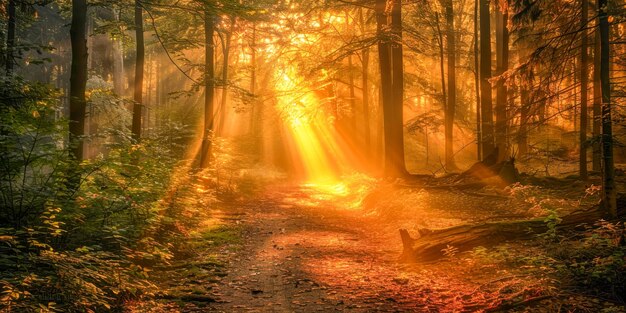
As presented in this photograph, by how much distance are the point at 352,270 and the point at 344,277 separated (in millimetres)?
474

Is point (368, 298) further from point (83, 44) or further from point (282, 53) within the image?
point (282, 53)

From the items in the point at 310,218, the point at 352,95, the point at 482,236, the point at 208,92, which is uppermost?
the point at 352,95

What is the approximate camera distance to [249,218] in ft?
44.5

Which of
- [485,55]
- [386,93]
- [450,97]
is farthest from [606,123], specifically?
[450,97]

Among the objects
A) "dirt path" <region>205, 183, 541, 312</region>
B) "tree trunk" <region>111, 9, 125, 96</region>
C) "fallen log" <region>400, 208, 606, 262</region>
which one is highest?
"tree trunk" <region>111, 9, 125, 96</region>

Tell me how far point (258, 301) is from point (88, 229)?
290 cm

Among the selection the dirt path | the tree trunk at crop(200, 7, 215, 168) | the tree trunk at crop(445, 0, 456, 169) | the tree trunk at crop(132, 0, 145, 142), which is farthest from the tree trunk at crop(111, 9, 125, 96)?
the tree trunk at crop(445, 0, 456, 169)

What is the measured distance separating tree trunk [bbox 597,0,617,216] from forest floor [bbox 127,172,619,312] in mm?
1683

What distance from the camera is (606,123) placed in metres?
7.07

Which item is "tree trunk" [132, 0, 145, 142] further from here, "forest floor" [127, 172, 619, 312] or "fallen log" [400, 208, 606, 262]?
"fallen log" [400, 208, 606, 262]

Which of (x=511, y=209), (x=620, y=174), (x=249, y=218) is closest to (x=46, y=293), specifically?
(x=249, y=218)

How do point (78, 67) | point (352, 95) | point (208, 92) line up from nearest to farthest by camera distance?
point (78, 67)
point (208, 92)
point (352, 95)

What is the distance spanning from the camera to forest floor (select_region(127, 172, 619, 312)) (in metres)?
5.79

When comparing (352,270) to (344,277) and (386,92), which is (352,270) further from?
(386,92)
